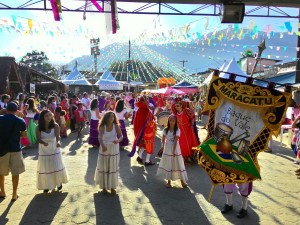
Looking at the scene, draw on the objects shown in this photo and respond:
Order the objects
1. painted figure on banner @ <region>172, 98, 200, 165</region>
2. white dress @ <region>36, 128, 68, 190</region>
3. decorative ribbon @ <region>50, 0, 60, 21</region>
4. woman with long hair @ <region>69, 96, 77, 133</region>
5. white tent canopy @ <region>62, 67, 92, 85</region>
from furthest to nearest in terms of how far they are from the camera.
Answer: white tent canopy @ <region>62, 67, 92, 85</region> < woman with long hair @ <region>69, 96, 77, 133</region> < decorative ribbon @ <region>50, 0, 60, 21</region> < painted figure on banner @ <region>172, 98, 200, 165</region> < white dress @ <region>36, 128, 68, 190</region>

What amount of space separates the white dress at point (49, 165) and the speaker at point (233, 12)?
550 centimetres

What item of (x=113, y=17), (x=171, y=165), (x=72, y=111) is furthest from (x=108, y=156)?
(x=72, y=111)

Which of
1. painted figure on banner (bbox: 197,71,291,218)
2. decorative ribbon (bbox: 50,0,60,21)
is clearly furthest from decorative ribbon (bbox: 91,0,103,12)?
painted figure on banner (bbox: 197,71,291,218)

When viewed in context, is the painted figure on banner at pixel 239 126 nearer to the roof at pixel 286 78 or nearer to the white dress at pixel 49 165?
the white dress at pixel 49 165

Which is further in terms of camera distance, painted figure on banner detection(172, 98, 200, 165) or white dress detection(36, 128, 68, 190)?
painted figure on banner detection(172, 98, 200, 165)

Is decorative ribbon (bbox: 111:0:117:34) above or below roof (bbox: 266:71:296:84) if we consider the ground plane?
above

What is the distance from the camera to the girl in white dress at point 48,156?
5.64 metres

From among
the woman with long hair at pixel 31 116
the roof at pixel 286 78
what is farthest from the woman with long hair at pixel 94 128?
the roof at pixel 286 78

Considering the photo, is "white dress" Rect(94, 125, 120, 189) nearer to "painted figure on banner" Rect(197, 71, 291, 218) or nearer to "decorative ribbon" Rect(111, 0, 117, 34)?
"painted figure on banner" Rect(197, 71, 291, 218)

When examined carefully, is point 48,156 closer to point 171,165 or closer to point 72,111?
point 171,165

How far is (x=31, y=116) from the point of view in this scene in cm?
978

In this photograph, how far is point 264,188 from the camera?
6.32 meters

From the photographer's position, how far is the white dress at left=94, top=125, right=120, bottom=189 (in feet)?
18.6

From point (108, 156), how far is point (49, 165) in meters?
1.08
